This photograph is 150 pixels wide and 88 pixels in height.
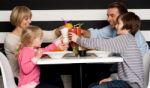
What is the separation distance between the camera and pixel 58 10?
326cm

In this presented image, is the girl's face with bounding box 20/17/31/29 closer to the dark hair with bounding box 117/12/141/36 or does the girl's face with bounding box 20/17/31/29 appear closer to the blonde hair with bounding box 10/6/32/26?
the blonde hair with bounding box 10/6/32/26

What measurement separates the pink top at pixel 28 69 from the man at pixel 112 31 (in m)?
0.54

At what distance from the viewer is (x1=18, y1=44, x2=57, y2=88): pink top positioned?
237 cm

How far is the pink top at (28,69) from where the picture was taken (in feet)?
7.78

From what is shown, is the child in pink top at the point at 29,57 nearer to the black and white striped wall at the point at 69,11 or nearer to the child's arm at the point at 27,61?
the child's arm at the point at 27,61

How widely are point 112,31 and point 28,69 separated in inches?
39.3

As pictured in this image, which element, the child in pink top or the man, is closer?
the child in pink top

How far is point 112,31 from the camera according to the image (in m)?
3.11

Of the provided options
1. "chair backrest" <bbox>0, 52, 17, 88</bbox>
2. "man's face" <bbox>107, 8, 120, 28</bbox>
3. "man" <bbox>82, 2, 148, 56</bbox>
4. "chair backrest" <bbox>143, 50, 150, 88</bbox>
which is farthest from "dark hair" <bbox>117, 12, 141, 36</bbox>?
"chair backrest" <bbox>0, 52, 17, 88</bbox>

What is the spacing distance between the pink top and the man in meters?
0.54

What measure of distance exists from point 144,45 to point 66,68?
84 cm

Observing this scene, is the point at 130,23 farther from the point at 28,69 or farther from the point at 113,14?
the point at 28,69

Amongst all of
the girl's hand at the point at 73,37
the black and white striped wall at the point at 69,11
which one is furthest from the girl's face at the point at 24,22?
the girl's hand at the point at 73,37

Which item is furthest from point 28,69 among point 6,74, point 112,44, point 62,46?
point 112,44
